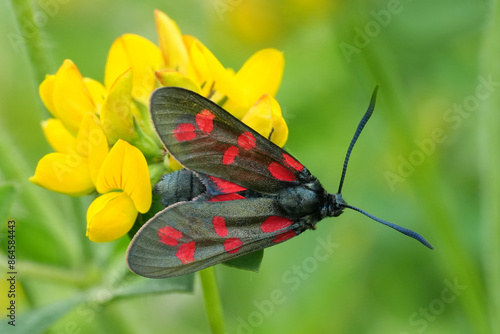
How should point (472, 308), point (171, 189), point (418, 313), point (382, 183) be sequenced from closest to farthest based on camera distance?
point (171, 189)
point (472, 308)
point (418, 313)
point (382, 183)

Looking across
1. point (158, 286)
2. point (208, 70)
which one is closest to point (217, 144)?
point (208, 70)

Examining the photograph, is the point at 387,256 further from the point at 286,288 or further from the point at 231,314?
the point at 231,314

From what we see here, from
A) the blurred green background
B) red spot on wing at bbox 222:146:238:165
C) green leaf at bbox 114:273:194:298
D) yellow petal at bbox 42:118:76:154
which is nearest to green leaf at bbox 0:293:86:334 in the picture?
the blurred green background

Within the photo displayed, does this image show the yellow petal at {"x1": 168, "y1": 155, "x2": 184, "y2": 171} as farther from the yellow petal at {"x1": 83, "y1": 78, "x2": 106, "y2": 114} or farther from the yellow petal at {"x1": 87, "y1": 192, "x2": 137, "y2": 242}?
the yellow petal at {"x1": 83, "y1": 78, "x2": 106, "y2": 114}

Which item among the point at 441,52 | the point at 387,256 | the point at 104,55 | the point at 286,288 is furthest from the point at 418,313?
the point at 104,55

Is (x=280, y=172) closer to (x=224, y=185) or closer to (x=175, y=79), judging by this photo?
(x=224, y=185)

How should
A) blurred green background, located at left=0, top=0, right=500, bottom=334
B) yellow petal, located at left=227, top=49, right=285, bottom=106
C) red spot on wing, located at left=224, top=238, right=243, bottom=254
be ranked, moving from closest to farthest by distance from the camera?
red spot on wing, located at left=224, top=238, right=243, bottom=254
yellow petal, located at left=227, top=49, right=285, bottom=106
blurred green background, located at left=0, top=0, right=500, bottom=334
